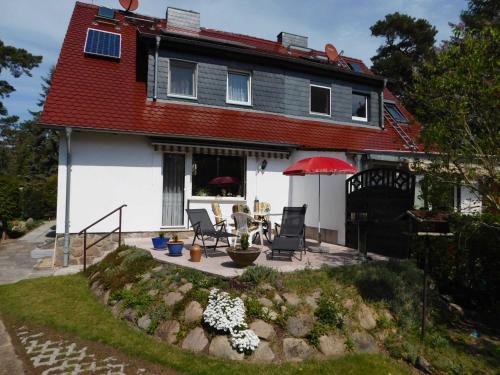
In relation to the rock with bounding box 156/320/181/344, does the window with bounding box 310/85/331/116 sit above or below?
above

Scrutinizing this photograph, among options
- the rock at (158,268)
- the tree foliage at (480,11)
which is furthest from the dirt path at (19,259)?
the tree foliage at (480,11)

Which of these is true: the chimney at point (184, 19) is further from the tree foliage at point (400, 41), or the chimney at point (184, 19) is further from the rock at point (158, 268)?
the tree foliage at point (400, 41)

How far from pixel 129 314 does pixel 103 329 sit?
514mm

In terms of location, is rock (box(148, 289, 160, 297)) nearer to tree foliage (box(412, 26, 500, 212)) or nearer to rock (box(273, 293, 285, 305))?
rock (box(273, 293, 285, 305))

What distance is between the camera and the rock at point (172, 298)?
21.5 ft

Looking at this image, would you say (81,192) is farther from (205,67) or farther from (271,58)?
(271,58)

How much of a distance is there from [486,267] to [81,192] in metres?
10.8

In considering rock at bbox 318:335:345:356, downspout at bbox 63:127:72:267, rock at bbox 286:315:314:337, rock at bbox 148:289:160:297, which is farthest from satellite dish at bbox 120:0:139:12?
rock at bbox 318:335:345:356

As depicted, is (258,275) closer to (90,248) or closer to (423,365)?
(423,365)

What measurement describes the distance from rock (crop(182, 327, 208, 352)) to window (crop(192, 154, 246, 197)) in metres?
6.95

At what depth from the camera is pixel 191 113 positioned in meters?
13.2

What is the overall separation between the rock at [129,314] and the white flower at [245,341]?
2142mm

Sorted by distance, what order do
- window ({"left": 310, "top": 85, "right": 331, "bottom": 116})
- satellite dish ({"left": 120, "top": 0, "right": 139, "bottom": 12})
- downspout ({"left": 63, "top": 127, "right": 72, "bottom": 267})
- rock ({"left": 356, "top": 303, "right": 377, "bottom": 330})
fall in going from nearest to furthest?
rock ({"left": 356, "top": 303, "right": 377, "bottom": 330}) → downspout ({"left": 63, "top": 127, "right": 72, "bottom": 267}) → window ({"left": 310, "top": 85, "right": 331, "bottom": 116}) → satellite dish ({"left": 120, "top": 0, "right": 139, "bottom": 12})

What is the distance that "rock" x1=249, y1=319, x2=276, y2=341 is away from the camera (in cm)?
580
